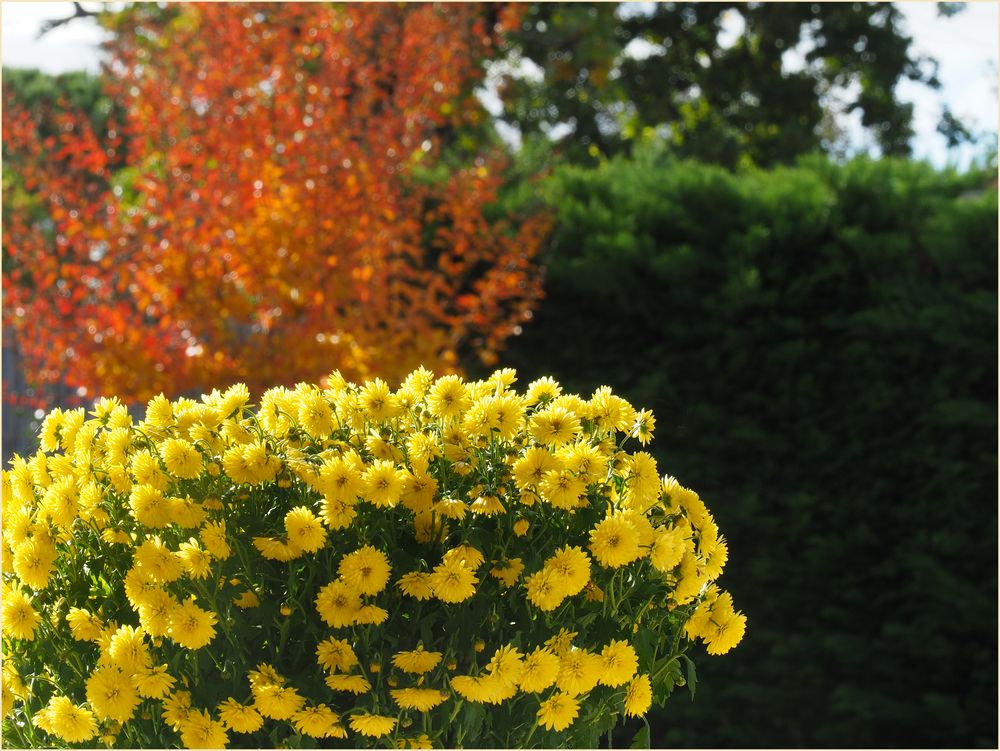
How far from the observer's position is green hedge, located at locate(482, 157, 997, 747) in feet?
15.3

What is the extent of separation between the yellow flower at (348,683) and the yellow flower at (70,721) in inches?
18.5

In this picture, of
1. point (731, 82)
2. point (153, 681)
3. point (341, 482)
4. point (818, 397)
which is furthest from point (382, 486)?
point (731, 82)

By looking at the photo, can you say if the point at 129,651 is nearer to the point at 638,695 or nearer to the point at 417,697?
the point at 417,697

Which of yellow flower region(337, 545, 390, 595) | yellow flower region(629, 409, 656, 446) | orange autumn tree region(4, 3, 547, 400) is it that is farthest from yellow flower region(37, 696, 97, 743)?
orange autumn tree region(4, 3, 547, 400)

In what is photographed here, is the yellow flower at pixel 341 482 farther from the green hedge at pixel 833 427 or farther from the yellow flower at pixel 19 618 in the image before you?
the green hedge at pixel 833 427

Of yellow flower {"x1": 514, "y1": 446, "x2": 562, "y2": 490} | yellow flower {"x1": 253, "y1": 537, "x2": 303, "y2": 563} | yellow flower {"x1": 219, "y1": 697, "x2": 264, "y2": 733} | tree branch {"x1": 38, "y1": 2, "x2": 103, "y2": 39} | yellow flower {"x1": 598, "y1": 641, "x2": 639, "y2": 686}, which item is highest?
tree branch {"x1": 38, "y1": 2, "x2": 103, "y2": 39}

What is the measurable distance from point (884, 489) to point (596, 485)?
9.74ft

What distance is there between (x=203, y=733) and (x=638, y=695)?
0.80 meters

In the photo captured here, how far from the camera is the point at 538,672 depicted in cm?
194

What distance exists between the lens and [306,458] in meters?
2.05

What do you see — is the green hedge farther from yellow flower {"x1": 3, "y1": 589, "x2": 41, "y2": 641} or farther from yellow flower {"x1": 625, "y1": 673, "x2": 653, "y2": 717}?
yellow flower {"x1": 3, "y1": 589, "x2": 41, "y2": 641}

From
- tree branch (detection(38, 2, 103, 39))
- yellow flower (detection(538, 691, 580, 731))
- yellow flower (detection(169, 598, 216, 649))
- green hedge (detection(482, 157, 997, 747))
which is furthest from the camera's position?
tree branch (detection(38, 2, 103, 39))

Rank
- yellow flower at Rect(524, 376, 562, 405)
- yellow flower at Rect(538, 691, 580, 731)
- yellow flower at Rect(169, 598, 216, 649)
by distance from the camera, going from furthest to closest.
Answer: yellow flower at Rect(524, 376, 562, 405), yellow flower at Rect(538, 691, 580, 731), yellow flower at Rect(169, 598, 216, 649)

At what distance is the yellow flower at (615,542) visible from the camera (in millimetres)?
1981
